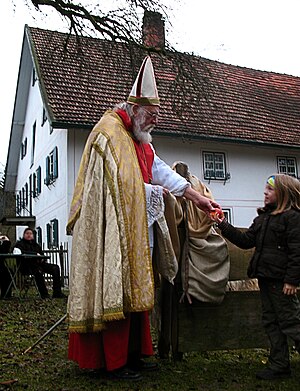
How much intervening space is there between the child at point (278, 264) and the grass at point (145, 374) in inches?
9.4

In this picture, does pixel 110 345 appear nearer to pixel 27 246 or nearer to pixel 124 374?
pixel 124 374

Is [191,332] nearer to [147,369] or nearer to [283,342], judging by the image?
[147,369]

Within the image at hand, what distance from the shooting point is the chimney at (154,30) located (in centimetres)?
1117

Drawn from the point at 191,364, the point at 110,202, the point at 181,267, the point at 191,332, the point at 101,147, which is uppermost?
the point at 101,147

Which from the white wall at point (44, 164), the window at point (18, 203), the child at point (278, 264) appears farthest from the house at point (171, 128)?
the child at point (278, 264)

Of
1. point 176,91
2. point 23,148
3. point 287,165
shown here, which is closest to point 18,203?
point 23,148

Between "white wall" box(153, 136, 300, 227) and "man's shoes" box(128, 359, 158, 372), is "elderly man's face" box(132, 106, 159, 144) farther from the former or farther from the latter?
"white wall" box(153, 136, 300, 227)

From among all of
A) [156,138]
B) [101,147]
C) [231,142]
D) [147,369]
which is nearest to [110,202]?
[101,147]

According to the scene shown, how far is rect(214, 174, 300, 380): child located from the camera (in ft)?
12.2

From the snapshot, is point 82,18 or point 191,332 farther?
point 82,18

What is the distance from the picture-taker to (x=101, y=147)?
3.87 meters

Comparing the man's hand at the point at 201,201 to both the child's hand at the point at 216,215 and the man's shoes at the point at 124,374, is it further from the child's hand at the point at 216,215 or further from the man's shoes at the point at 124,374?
the man's shoes at the point at 124,374

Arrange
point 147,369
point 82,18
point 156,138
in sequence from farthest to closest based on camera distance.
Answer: point 156,138 → point 82,18 → point 147,369

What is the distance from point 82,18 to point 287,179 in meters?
7.79
